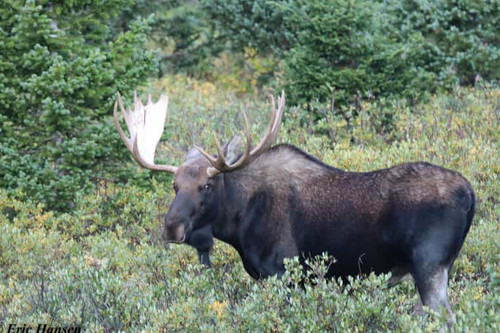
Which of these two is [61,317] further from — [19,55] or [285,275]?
[19,55]

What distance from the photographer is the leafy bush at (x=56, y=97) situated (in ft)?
31.2

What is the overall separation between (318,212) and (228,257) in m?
1.80

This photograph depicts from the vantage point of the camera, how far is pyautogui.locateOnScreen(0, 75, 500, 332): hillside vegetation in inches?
227

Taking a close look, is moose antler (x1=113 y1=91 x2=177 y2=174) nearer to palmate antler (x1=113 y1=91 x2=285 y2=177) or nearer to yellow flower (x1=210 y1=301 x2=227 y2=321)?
palmate antler (x1=113 y1=91 x2=285 y2=177)

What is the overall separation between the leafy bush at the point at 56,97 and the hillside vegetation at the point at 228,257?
274 mm

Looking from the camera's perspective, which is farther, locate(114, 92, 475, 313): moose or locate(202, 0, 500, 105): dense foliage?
locate(202, 0, 500, 105): dense foliage

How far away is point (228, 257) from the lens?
807cm

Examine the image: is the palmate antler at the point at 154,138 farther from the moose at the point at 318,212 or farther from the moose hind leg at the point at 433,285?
the moose hind leg at the point at 433,285

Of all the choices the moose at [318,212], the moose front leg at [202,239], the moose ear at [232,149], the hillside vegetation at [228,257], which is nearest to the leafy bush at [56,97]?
the hillside vegetation at [228,257]

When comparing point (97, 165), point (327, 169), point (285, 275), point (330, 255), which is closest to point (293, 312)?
point (285, 275)

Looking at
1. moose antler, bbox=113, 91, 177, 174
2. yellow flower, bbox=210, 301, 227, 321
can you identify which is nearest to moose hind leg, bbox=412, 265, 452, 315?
yellow flower, bbox=210, 301, 227, 321

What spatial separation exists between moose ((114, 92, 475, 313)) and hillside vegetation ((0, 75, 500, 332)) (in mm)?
255

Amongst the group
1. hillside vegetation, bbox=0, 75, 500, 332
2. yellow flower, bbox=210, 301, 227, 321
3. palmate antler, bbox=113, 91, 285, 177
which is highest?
palmate antler, bbox=113, 91, 285, 177

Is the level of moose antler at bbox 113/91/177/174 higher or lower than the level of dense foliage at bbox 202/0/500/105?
higher
